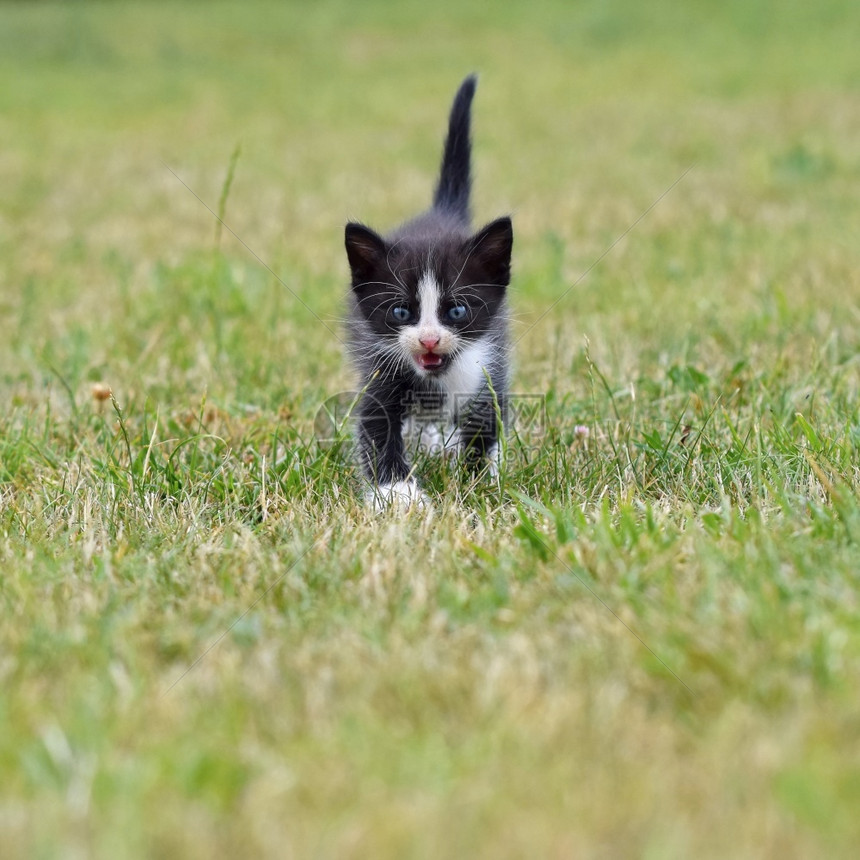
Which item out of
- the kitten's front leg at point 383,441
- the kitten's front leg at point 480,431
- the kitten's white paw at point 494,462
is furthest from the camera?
the kitten's front leg at point 480,431

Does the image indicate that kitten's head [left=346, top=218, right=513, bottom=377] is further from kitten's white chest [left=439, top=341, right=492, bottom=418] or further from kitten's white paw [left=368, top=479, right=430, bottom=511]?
kitten's white paw [left=368, top=479, right=430, bottom=511]

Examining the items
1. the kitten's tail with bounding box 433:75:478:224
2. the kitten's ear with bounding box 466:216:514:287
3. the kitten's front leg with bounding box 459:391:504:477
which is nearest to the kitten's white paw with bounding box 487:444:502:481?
the kitten's front leg with bounding box 459:391:504:477

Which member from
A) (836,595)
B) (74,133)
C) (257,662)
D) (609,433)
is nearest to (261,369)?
(609,433)

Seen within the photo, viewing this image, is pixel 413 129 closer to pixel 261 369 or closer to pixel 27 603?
pixel 261 369

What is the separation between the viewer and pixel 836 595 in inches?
83.4

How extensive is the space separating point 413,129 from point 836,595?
31.4ft

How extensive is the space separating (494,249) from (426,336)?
1.26 feet

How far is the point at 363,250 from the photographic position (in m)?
3.24

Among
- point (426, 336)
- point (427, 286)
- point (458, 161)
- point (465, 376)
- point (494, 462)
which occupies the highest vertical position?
point (458, 161)

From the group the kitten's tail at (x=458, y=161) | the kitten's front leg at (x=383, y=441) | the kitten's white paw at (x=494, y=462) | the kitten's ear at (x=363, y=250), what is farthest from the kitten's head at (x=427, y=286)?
the kitten's tail at (x=458, y=161)

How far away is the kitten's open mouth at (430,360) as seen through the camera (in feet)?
10.4

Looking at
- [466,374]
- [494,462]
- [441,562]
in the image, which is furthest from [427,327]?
[441,562]

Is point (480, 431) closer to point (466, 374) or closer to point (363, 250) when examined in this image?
point (466, 374)

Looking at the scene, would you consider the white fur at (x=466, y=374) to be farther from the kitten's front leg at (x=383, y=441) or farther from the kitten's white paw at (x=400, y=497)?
the kitten's white paw at (x=400, y=497)
